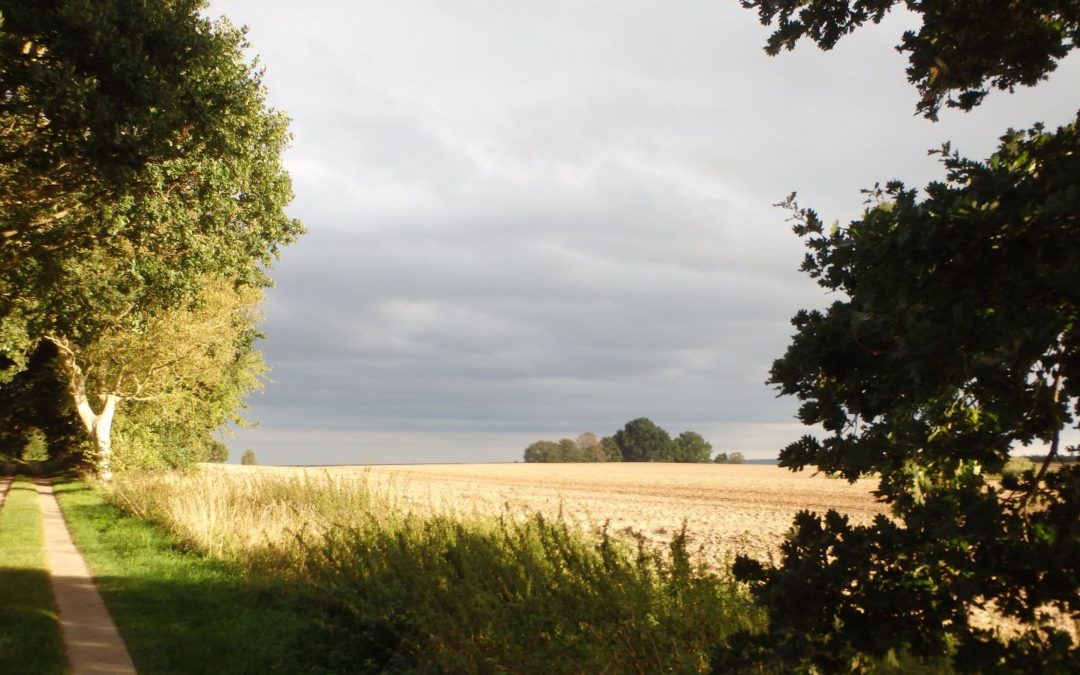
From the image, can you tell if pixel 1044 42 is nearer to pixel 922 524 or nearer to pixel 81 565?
pixel 922 524

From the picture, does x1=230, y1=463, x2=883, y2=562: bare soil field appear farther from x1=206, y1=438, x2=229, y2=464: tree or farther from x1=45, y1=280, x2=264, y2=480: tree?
x1=206, y1=438, x2=229, y2=464: tree

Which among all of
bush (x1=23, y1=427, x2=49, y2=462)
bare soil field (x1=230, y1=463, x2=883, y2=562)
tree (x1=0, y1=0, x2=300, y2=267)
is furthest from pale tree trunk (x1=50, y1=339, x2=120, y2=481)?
tree (x1=0, y1=0, x2=300, y2=267)

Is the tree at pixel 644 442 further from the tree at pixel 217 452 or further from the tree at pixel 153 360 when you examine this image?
the tree at pixel 153 360

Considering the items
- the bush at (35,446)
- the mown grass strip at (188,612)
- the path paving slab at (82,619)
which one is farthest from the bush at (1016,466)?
the bush at (35,446)

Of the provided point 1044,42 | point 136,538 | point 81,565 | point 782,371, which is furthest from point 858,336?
point 136,538

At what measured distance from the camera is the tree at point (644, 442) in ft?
320

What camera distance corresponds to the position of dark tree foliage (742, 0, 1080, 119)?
4.79 metres

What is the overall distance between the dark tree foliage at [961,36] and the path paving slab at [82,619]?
322 inches

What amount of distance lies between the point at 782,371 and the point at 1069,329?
49.0 inches

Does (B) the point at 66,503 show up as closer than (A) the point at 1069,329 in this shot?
No

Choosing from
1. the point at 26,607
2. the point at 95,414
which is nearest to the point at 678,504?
the point at 26,607

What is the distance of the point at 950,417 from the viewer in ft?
11.3

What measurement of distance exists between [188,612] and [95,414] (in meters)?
→ 23.5

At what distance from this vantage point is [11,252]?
12.6 m
